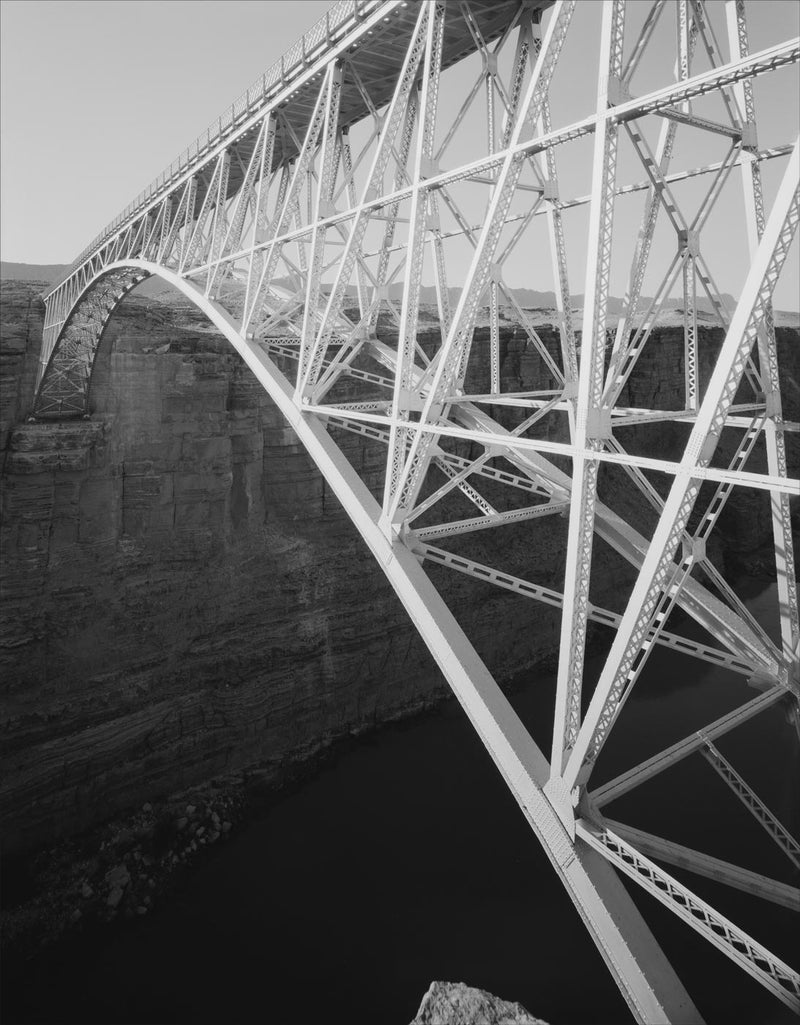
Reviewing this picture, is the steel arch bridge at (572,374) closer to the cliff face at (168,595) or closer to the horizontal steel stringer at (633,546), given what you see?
the horizontal steel stringer at (633,546)

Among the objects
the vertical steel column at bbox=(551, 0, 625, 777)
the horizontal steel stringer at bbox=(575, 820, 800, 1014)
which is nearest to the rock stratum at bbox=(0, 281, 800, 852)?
the vertical steel column at bbox=(551, 0, 625, 777)

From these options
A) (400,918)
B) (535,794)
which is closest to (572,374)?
(535,794)

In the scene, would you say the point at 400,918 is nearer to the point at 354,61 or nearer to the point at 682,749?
the point at 682,749

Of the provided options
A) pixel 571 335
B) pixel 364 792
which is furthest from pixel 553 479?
pixel 364 792

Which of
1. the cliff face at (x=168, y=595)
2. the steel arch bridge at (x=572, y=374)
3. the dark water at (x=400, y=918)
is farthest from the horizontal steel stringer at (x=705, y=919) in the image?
the cliff face at (x=168, y=595)

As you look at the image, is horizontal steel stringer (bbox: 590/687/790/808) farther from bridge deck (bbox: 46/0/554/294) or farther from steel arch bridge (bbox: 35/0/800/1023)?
bridge deck (bbox: 46/0/554/294)

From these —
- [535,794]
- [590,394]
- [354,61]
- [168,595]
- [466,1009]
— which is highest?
[354,61]
